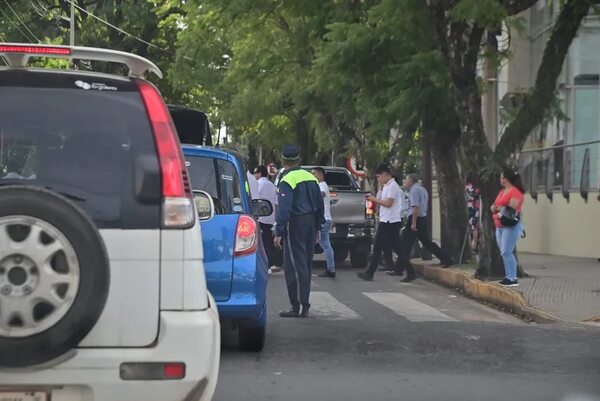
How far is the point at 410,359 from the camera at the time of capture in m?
8.07

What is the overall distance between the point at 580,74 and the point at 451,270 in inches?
317

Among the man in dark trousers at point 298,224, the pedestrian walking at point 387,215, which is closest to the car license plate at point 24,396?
the man in dark trousers at point 298,224

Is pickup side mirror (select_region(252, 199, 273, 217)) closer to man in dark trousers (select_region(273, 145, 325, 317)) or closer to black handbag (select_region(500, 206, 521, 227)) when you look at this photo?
man in dark trousers (select_region(273, 145, 325, 317))

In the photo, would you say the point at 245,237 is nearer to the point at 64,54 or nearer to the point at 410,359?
the point at 410,359

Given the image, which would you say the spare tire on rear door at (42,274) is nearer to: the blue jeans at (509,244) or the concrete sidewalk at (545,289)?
the concrete sidewalk at (545,289)

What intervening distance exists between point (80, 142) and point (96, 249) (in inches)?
22.4

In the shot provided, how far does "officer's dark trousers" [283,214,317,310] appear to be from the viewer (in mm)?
10164

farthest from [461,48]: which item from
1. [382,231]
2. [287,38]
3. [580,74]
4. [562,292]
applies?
[287,38]

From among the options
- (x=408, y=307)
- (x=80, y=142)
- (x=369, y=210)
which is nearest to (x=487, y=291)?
(x=408, y=307)

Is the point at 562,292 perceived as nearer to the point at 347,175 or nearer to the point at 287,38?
the point at 347,175

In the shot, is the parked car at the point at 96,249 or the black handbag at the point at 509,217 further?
the black handbag at the point at 509,217

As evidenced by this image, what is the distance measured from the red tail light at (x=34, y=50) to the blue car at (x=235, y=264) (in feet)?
10.4

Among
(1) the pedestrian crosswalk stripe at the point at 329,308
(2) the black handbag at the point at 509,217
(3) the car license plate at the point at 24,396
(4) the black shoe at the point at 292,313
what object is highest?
(2) the black handbag at the point at 509,217

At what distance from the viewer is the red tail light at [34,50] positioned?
14.9 feet
